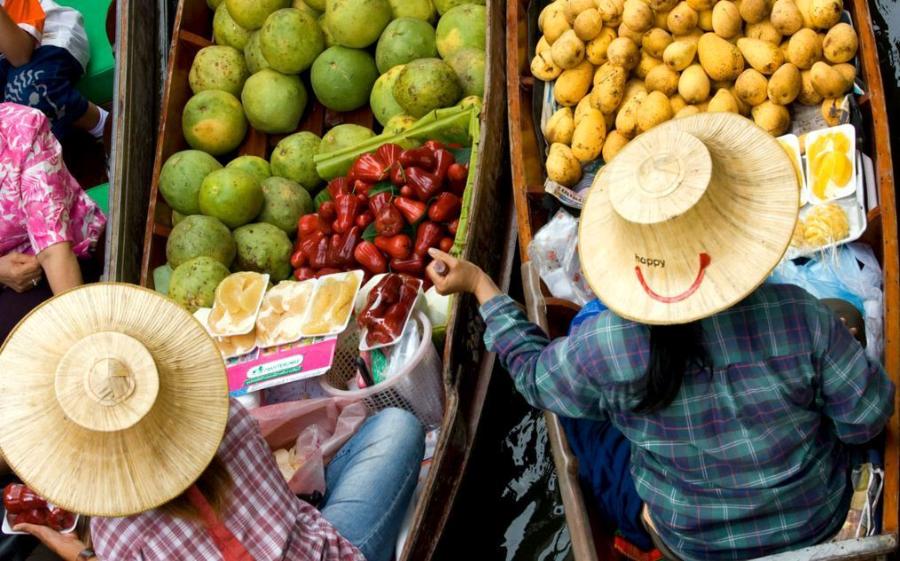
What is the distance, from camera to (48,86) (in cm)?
432

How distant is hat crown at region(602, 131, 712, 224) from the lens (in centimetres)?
160

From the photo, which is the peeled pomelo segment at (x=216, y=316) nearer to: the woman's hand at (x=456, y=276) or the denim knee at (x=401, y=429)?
the denim knee at (x=401, y=429)

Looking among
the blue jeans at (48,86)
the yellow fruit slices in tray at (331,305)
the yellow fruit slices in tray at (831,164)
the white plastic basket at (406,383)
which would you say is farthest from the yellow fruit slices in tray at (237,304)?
the yellow fruit slices in tray at (831,164)

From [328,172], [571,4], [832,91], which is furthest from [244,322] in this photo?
[832,91]

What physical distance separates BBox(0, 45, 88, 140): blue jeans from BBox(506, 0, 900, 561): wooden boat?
7.86 ft

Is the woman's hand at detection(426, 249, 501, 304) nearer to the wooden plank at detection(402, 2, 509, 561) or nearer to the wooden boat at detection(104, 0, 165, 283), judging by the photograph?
the wooden plank at detection(402, 2, 509, 561)

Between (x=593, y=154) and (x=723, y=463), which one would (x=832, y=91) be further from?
(x=723, y=463)

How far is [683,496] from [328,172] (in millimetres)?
2416

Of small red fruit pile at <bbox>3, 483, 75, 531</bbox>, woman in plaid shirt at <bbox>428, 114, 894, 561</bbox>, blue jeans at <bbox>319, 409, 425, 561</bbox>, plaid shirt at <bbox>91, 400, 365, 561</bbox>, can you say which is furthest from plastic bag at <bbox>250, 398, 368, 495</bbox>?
woman in plaid shirt at <bbox>428, 114, 894, 561</bbox>

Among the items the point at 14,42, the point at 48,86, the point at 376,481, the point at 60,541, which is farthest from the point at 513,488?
the point at 14,42

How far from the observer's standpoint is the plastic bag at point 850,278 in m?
2.35

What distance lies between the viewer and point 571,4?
3111 mm

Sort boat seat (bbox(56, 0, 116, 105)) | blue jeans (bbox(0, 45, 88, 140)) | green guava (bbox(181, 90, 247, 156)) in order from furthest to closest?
1. boat seat (bbox(56, 0, 116, 105))
2. blue jeans (bbox(0, 45, 88, 140))
3. green guava (bbox(181, 90, 247, 156))

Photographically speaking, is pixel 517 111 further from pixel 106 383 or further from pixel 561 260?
pixel 106 383
